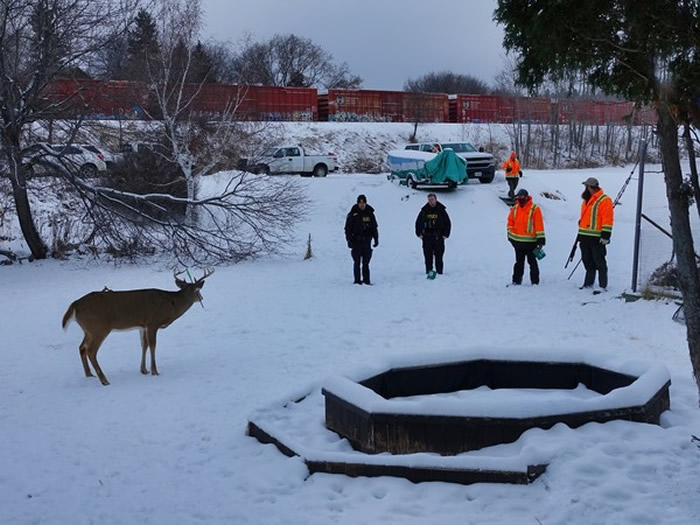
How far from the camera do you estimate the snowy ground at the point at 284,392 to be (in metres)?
5.13

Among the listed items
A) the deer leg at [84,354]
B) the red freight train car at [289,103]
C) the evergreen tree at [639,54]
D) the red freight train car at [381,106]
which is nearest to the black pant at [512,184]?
the deer leg at [84,354]

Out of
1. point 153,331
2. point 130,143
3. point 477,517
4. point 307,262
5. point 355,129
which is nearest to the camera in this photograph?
point 477,517

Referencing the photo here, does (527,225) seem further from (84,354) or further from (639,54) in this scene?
(639,54)

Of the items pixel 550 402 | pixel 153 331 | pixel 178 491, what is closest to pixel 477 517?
pixel 550 402

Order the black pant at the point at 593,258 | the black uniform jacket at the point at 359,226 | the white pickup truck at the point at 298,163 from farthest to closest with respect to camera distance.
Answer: the white pickup truck at the point at 298,163 < the black uniform jacket at the point at 359,226 < the black pant at the point at 593,258

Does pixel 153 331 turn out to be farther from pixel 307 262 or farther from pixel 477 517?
pixel 307 262

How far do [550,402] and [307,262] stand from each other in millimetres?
13263

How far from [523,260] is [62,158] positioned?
8692 millimetres

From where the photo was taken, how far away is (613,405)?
19.8 feet

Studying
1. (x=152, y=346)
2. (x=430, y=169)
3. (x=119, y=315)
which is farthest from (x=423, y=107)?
(x=119, y=315)

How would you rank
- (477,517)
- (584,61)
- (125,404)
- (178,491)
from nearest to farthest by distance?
1. (584,61)
2. (477,517)
3. (178,491)
4. (125,404)

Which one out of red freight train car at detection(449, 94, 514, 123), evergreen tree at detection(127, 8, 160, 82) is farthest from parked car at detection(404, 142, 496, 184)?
red freight train car at detection(449, 94, 514, 123)

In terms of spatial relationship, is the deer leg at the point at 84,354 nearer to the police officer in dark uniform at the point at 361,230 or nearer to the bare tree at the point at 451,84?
the police officer in dark uniform at the point at 361,230

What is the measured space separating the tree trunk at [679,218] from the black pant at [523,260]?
32.7 ft
